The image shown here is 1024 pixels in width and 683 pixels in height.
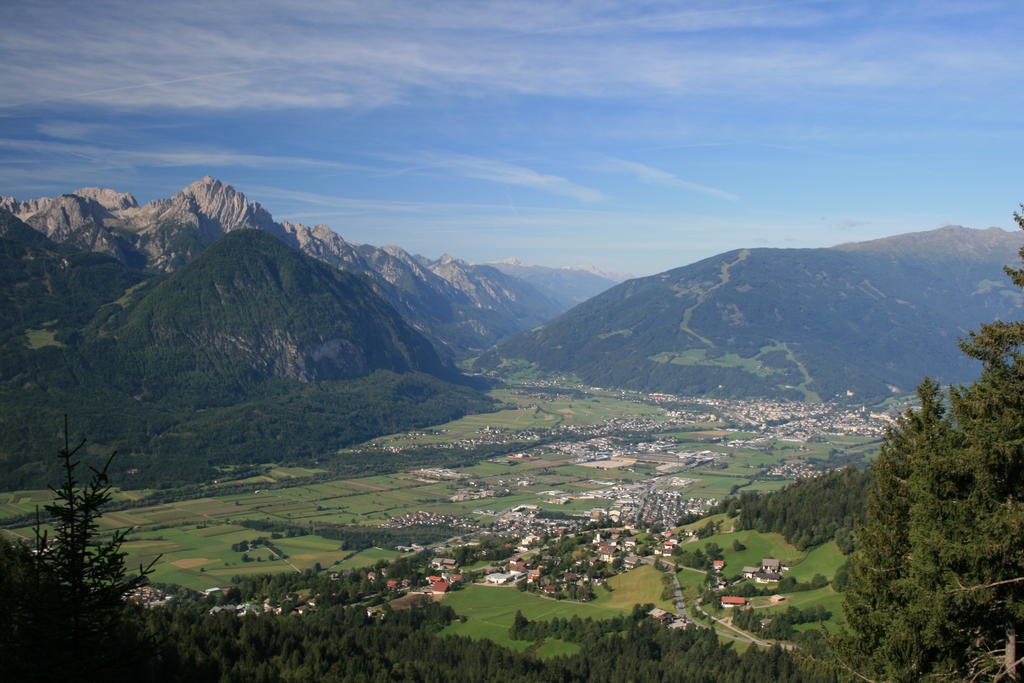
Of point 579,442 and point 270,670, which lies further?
point 579,442

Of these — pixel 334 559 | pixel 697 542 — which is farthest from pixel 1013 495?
pixel 334 559

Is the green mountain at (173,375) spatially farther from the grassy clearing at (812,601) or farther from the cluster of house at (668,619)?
the grassy clearing at (812,601)

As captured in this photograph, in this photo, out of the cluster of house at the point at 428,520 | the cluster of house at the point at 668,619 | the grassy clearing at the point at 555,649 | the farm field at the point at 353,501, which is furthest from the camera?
the cluster of house at the point at 428,520

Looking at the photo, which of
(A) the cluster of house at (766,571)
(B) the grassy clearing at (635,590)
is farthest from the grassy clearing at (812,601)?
(B) the grassy clearing at (635,590)

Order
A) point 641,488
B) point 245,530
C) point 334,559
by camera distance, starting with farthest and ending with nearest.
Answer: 1. point 641,488
2. point 245,530
3. point 334,559

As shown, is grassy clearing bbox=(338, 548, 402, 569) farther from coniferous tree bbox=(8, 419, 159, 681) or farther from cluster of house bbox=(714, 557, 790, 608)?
coniferous tree bbox=(8, 419, 159, 681)

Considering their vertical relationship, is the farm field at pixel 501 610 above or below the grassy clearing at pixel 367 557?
above

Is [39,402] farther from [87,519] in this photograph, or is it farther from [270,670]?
→ [87,519]

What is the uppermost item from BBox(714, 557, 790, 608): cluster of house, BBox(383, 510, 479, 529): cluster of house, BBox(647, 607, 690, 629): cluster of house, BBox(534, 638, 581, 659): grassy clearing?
BBox(714, 557, 790, 608): cluster of house

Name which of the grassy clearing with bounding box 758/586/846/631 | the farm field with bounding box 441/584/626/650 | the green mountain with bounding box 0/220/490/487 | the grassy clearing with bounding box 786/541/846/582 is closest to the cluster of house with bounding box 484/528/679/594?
the farm field with bounding box 441/584/626/650
